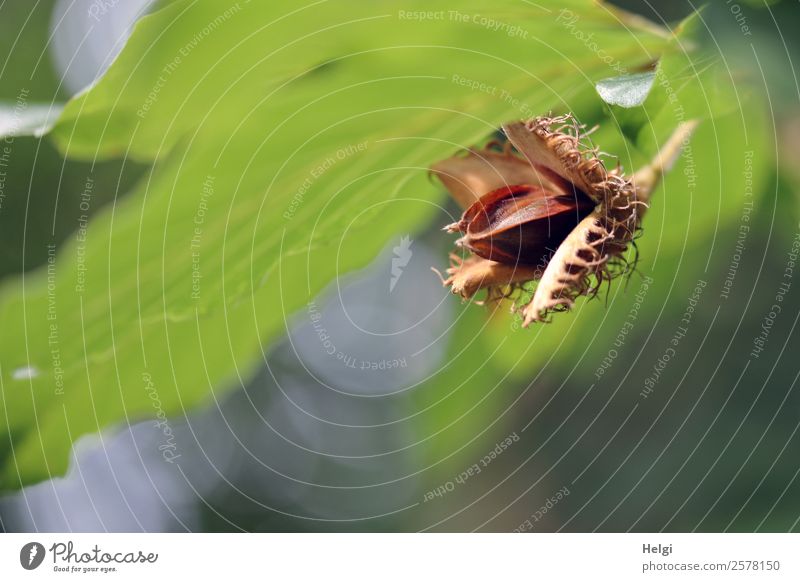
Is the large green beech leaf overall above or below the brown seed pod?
above

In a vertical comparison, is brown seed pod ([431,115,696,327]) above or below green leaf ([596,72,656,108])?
below

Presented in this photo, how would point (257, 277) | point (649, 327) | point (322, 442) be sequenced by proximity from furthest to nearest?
point (322, 442) → point (649, 327) → point (257, 277)

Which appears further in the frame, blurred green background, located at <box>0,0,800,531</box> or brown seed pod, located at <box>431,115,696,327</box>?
blurred green background, located at <box>0,0,800,531</box>

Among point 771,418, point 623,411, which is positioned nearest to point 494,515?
point 623,411

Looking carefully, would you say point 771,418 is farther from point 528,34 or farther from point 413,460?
point 528,34

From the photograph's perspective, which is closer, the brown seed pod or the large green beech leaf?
the brown seed pod

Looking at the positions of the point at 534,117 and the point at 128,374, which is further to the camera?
the point at 128,374
